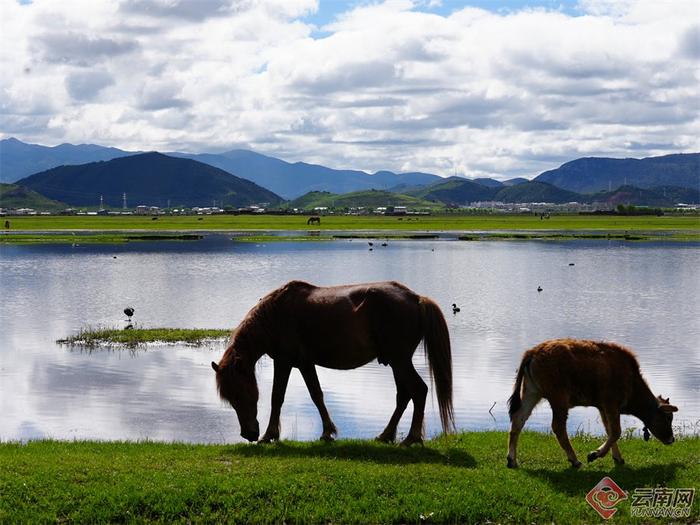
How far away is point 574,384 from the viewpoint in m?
12.6

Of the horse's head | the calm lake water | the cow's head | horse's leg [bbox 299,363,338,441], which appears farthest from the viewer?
the calm lake water

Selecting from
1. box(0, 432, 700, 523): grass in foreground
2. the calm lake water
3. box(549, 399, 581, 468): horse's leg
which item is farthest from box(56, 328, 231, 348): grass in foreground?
box(549, 399, 581, 468): horse's leg

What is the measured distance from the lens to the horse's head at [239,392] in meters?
14.6

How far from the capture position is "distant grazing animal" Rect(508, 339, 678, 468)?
41.0 ft

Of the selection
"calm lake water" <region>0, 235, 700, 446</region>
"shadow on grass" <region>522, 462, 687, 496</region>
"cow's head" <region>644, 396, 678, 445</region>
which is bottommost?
"calm lake water" <region>0, 235, 700, 446</region>

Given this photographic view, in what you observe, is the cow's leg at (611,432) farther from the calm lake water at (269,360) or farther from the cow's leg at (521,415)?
the calm lake water at (269,360)

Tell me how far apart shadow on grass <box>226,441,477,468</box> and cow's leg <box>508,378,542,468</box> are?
0.65 meters

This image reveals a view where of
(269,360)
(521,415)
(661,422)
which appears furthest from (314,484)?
(269,360)

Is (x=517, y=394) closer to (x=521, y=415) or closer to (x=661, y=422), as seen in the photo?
(x=521, y=415)

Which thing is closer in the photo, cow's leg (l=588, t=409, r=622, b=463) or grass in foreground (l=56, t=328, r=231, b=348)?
cow's leg (l=588, t=409, r=622, b=463)

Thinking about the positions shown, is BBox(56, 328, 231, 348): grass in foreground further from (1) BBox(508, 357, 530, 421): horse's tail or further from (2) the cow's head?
(2) the cow's head

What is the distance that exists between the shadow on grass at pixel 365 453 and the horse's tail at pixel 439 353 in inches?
34.8

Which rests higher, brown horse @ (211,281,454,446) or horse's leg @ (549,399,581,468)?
brown horse @ (211,281,454,446)

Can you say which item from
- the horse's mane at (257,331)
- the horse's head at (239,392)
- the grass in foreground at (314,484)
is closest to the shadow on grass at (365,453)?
the grass in foreground at (314,484)
